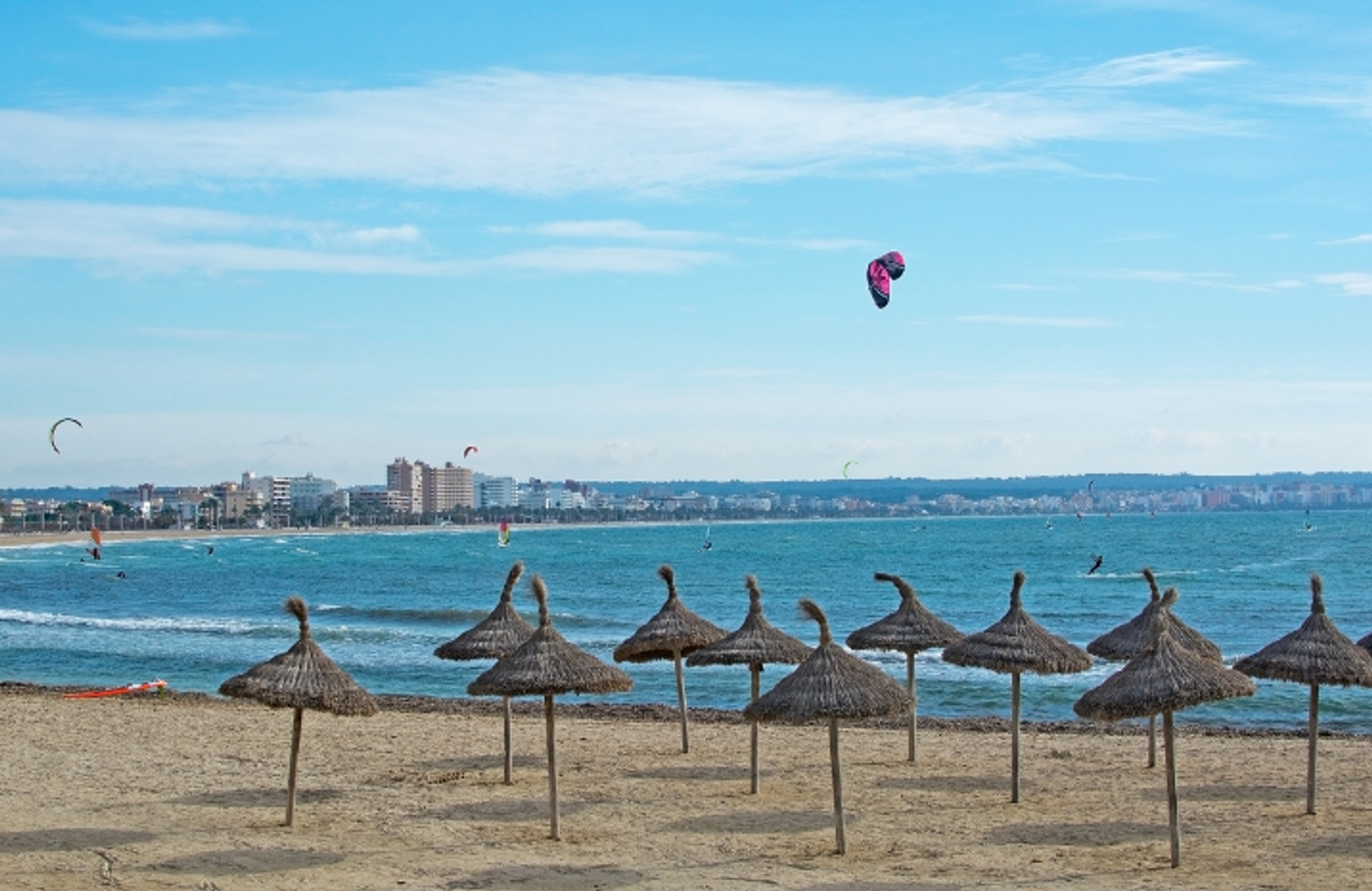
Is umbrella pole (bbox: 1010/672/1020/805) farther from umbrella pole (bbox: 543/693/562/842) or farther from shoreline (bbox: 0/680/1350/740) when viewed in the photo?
umbrella pole (bbox: 543/693/562/842)

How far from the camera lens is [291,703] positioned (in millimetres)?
12531

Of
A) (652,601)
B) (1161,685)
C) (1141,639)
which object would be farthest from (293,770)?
(652,601)

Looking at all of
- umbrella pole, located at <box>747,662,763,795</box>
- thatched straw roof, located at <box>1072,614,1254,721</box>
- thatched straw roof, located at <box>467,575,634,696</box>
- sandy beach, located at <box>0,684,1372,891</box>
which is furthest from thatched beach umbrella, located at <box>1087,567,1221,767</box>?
thatched straw roof, located at <box>467,575,634,696</box>

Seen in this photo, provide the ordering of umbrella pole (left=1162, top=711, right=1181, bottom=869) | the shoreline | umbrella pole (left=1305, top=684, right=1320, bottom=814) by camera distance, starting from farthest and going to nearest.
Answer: the shoreline, umbrella pole (left=1305, top=684, right=1320, bottom=814), umbrella pole (left=1162, top=711, right=1181, bottom=869)

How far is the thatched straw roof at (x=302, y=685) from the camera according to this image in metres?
12.6

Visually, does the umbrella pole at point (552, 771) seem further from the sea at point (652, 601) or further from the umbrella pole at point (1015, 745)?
the sea at point (652, 601)

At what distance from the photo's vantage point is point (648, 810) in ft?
47.4

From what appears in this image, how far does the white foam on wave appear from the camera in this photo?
42.5 m

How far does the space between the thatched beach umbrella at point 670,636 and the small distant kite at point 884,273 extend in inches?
540

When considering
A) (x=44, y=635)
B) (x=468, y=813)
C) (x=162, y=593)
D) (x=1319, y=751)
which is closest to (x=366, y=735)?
(x=468, y=813)

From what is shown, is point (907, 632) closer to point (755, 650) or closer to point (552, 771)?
→ point (755, 650)

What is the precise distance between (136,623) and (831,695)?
123 feet

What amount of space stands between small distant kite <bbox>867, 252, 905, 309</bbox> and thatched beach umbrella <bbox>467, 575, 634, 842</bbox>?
17.1m

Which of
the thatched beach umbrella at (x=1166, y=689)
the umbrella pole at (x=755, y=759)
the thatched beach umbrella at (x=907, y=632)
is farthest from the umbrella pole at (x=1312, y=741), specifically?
the umbrella pole at (x=755, y=759)
